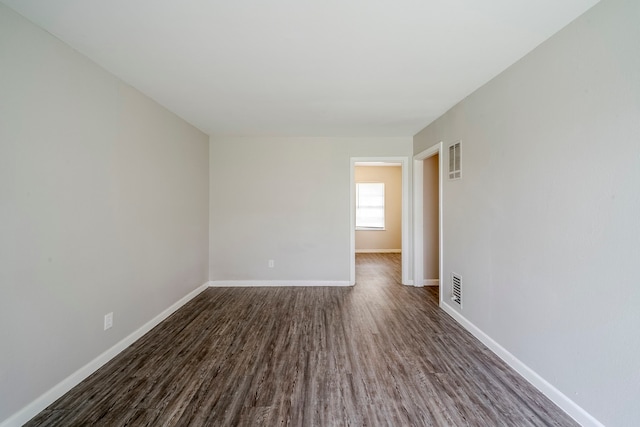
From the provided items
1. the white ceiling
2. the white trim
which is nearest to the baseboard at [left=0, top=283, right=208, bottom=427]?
the white trim

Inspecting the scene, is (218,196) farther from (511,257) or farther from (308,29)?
(511,257)

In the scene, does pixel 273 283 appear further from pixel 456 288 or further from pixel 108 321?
pixel 456 288

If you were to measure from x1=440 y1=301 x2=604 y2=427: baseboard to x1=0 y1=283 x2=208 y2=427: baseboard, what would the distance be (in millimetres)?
3228

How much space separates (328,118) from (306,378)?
280 cm

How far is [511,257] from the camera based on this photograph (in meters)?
2.15

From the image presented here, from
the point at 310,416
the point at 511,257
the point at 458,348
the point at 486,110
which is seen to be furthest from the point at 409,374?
the point at 486,110

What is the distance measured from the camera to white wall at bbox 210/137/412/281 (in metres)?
4.35

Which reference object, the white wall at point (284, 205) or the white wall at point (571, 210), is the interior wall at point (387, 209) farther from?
the white wall at point (571, 210)

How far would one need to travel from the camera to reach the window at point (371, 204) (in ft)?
25.4

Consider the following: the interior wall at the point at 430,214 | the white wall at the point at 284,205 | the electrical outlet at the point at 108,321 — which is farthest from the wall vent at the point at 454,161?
the electrical outlet at the point at 108,321

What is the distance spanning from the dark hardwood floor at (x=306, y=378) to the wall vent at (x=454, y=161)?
64.6 inches

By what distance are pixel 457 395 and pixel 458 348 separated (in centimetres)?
68

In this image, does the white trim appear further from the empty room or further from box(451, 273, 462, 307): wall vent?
box(451, 273, 462, 307): wall vent

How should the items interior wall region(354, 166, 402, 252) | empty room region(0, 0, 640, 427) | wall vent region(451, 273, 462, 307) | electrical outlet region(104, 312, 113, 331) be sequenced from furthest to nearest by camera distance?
interior wall region(354, 166, 402, 252) → wall vent region(451, 273, 462, 307) → electrical outlet region(104, 312, 113, 331) → empty room region(0, 0, 640, 427)
